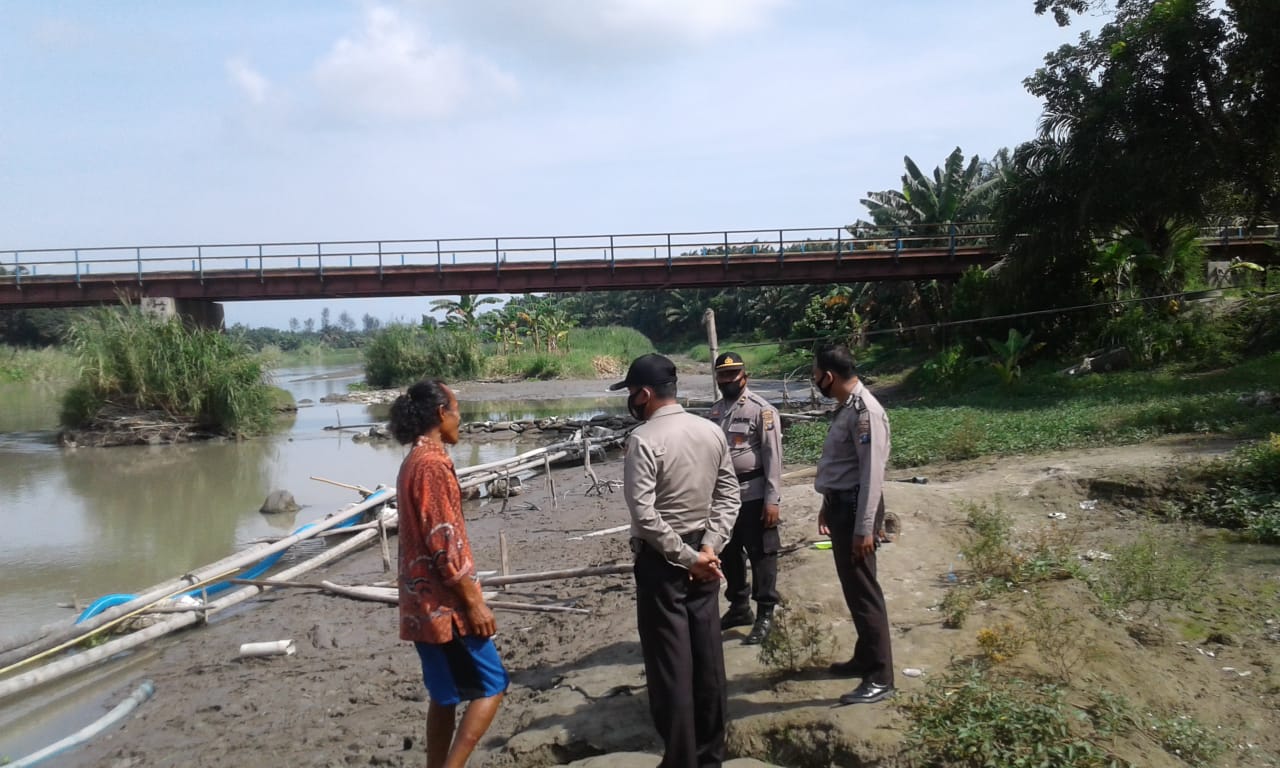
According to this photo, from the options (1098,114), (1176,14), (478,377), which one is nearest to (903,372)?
(1098,114)

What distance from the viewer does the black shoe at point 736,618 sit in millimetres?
5602

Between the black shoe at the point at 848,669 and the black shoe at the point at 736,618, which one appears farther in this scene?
the black shoe at the point at 736,618

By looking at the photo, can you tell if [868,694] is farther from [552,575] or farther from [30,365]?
[30,365]

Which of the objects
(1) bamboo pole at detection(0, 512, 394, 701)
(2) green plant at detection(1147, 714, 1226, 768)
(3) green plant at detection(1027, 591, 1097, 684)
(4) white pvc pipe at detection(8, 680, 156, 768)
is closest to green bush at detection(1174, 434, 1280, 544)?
(3) green plant at detection(1027, 591, 1097, 684)

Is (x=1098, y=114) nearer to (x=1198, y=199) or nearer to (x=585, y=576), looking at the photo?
(x=1198, y=199)

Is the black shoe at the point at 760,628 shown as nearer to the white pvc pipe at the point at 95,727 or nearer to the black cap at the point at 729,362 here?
the black cap at the point at 729,362

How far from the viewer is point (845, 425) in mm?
4418

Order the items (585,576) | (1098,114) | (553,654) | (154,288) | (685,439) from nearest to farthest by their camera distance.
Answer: (685,439)
(553,654)
(585,576)
(1098,114)
(154,288)

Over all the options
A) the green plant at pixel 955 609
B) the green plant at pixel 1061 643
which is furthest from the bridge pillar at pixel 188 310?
the green plant at pixel 1061 643

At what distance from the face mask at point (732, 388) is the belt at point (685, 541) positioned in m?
1.70

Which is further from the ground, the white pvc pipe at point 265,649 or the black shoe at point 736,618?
the black shoe at point 736,618

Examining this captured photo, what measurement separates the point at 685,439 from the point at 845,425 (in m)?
1.10

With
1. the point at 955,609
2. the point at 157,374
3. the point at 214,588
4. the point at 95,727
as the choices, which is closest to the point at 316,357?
the point at 157,374

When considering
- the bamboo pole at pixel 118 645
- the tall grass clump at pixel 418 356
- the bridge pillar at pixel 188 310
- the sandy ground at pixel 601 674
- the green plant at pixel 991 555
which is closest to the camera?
the sandy ground at pixel 601 674
